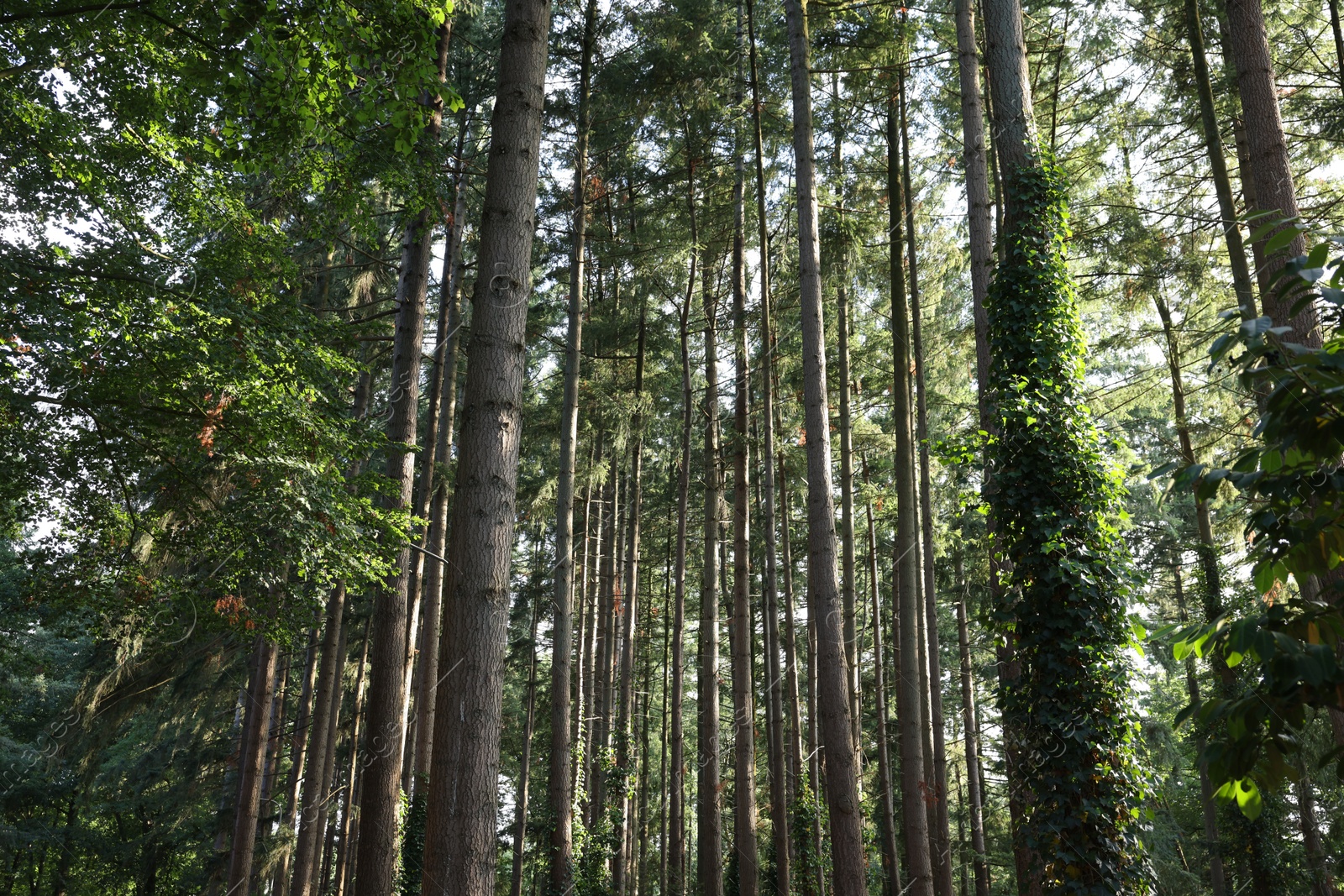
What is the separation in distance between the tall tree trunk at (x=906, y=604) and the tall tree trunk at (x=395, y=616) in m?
5.66

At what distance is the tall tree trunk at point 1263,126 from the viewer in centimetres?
617

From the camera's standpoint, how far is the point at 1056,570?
18.2 ft

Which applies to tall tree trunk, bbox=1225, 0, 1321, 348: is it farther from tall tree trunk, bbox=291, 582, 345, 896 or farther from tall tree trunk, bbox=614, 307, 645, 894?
tall tree trunk, bbox=291, 582, 345, 896

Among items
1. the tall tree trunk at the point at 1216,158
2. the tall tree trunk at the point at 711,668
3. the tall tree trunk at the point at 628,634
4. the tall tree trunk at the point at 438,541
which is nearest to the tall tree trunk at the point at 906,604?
the tall tree trunk at the point at 711,668

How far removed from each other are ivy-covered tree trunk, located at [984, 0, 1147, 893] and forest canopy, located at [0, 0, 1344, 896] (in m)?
0.03

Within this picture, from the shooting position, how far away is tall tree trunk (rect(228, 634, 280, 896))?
39.0 ft

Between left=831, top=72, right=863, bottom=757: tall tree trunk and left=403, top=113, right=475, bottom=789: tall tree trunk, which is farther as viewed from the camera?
left=403, top=113, right=475, bottom=789: tall tree trunk

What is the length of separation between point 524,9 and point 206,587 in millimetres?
6389

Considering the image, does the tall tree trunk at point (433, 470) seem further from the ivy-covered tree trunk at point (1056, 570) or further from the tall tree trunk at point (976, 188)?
the ivy-covered tree trunk at point (1056, 570)

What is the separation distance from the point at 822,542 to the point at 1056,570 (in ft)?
8.53

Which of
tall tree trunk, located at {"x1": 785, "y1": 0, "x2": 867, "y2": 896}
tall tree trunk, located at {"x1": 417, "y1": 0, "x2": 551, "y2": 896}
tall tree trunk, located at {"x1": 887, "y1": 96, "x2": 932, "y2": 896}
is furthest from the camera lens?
tall tree trunk, located at {"x1": 887, "y1": 96, "x2": 932, "y2": 896}

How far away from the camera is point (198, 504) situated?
7645 mm

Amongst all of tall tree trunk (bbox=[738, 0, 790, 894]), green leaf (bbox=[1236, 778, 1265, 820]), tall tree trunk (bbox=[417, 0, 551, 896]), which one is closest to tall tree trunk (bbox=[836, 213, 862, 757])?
tall tree trunk (bbox=[738, 0, 790, 894])

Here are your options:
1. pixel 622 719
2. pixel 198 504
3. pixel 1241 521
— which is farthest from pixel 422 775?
A: pixel 1241 521
